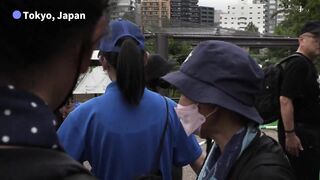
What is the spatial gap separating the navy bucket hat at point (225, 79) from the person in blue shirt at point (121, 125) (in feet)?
1.51

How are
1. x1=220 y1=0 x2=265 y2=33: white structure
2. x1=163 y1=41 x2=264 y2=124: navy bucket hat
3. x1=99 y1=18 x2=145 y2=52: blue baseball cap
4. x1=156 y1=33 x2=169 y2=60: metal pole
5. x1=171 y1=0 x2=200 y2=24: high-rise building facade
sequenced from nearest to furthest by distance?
x1=163 y1=41 x2=264 y2=124: navy bucket hat < x1=99 y1=18 x2=145 y2=52: blue baseball cap < x1=156 y1=33 x2=169 y2=60: metal pole < x1=171 y1=0 x2=200 y2=24: high-rise building facade < x1=220 y1=0 x2=265 y2=33: white structure

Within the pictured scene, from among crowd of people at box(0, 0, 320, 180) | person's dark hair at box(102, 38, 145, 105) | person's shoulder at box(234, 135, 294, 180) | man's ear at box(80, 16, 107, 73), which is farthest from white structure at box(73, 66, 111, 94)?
man's ear at box(80, 16, 107, 73)

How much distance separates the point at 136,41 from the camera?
2900mm

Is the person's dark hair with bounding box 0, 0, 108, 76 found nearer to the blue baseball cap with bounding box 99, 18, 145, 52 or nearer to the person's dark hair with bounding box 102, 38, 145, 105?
the person's dark hair with bounding box 102, 38, 145, 105

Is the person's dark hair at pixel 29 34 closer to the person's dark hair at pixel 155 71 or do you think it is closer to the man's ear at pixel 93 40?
the man's ear at pixel 93 40

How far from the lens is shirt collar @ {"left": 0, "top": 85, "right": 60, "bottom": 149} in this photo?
964mm

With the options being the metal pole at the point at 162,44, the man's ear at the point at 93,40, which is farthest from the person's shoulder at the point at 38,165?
the metal pole at the point at 162,44

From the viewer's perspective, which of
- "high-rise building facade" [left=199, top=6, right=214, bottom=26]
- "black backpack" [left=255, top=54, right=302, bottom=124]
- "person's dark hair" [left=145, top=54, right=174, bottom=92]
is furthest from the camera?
"high-rise building facade" [left=199, top=6, right=214, bottom=26]

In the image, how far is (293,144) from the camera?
4.53m

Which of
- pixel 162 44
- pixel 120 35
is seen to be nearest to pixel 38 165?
pixel 120 35

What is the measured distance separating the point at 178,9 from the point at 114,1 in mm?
6635

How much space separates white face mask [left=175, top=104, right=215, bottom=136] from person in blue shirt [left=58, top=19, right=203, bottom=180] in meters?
0.31

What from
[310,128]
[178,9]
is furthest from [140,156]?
[178,9]

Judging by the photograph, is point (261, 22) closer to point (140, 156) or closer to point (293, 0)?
point (293, 0)
